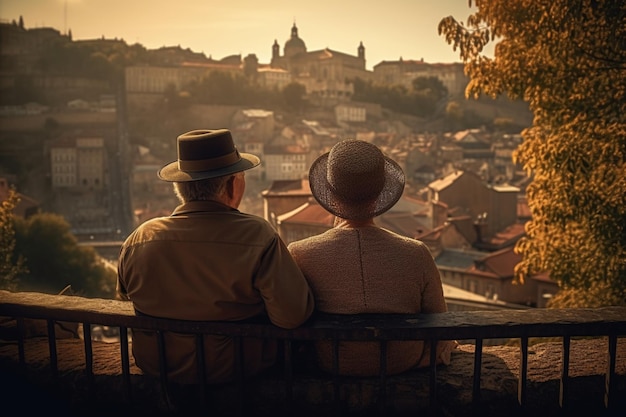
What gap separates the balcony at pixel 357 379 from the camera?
2.29 m

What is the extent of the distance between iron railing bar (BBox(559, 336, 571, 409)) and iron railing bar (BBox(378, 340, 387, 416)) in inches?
22.8

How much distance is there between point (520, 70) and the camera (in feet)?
17.7

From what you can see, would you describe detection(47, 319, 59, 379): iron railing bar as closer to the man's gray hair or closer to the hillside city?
the man's gray hair

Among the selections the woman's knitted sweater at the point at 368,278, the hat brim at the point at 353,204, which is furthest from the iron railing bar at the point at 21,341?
the hat brim at the point at 353,204

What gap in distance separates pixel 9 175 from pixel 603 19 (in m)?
58.5

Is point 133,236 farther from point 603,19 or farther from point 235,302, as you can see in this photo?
point 603,19

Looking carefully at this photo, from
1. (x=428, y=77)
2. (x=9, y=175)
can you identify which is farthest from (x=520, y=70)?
(x=428, y=77)

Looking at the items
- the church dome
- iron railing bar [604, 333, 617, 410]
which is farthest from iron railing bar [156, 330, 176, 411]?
the church dome

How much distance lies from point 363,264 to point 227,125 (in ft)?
253

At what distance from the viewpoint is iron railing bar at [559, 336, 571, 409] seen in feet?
7.68

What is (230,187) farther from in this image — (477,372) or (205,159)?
(477,372)

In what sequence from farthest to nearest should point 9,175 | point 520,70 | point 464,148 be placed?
1. point 464,148
2. point 9,175
3. point 520,70

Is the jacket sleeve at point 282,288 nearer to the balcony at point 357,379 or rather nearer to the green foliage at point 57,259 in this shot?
the balcony at point 357,379

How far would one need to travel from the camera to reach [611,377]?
7.80ft
